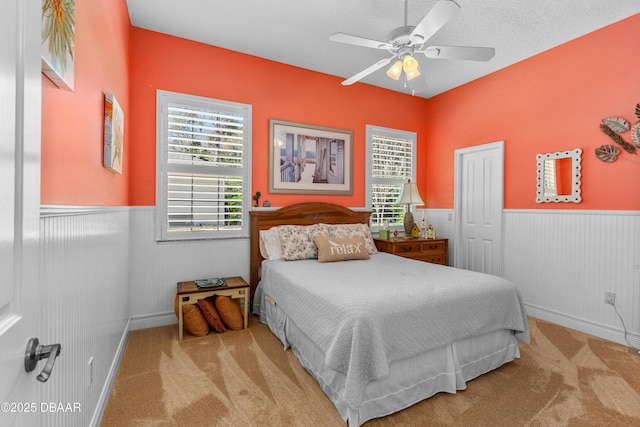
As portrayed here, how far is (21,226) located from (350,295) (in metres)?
1.65

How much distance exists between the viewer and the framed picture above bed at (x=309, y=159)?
12.0 feet

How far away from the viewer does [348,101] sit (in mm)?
4164

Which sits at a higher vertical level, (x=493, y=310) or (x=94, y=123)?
(x=94, y=123)

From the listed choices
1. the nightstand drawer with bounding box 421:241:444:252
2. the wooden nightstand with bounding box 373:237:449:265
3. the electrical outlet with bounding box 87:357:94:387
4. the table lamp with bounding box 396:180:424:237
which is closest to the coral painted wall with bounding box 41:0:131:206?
the electrical outlet with bounding box 87:357:94:387

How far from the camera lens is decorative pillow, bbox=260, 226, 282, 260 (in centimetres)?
332

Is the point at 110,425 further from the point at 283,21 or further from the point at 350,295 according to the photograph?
the point at 283,21

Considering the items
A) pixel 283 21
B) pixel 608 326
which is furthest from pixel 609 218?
pixel 283 21

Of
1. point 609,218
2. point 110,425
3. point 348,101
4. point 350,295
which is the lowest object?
point 110,425

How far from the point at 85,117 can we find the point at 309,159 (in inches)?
102

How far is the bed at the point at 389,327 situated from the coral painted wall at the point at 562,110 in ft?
5.60

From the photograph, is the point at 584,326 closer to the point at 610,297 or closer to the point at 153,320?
the point at 610,297

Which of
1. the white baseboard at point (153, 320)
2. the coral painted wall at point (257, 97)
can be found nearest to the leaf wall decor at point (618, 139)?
the coral painted wall at point (257, 97)

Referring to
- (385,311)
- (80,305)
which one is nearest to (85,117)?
(80,305)

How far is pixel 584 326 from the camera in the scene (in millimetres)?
3031
